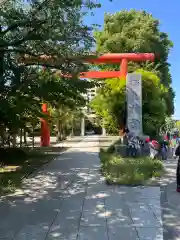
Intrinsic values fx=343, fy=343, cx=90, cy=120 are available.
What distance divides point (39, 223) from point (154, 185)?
447 cm

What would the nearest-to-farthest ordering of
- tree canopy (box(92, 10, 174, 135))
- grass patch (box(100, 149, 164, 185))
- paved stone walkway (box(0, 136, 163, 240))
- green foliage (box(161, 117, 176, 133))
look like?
paved stone walkway (box(0, 136, 163, 240))
grass patch (box(100, 149, 164, 185))
tree canopy (box(92, 10, 174, 135))
green foliage (box(161, 117, 176, 133))

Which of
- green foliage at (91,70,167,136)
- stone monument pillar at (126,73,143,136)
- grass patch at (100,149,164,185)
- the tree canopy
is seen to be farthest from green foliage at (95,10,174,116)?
grass patch at (100,149,164,185)

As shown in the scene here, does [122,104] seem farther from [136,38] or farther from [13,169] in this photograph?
[136,38]

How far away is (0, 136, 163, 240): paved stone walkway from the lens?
571 cm

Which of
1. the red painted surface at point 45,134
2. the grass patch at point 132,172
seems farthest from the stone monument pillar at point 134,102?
the red painted surface at point 45,134

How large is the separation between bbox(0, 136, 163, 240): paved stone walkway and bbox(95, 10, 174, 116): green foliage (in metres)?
25.5

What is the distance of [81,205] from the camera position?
25.0ft

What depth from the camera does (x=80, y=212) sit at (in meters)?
7.02

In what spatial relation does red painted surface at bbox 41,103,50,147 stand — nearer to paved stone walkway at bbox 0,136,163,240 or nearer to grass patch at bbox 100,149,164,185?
grass patch at bbox 100,149,164,185

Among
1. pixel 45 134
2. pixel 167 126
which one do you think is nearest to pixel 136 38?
pixel 45 134

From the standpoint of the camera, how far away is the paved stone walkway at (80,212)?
18.7ft

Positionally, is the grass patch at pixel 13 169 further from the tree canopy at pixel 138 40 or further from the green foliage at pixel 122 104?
the tree canopy at pixel 138 40

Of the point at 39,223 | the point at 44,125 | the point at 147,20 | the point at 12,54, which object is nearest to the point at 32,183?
the point at 39,223

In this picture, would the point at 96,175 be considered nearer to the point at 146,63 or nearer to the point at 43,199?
the point at 43,199
